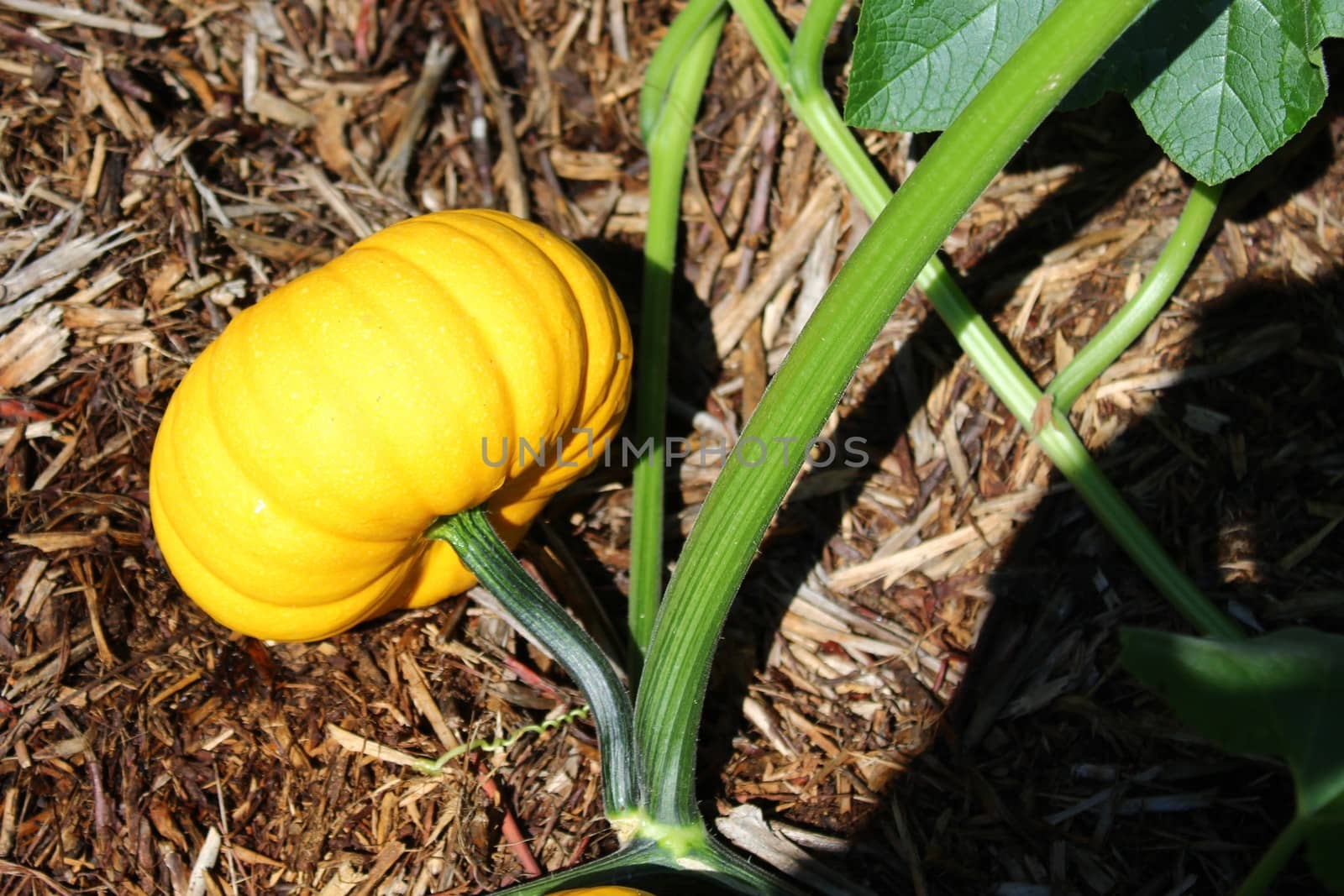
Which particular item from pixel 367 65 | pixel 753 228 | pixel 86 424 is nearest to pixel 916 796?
pixel 753 228

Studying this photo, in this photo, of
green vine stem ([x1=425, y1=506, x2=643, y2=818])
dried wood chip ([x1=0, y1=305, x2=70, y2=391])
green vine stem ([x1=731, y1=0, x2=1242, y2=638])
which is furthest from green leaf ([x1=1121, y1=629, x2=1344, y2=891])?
dried wood chip ([x1=0, y1=305, x2=70, y2=391])

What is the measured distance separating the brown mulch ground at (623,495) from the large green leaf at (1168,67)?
54 cm

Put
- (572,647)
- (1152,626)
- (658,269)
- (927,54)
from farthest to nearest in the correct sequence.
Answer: (658,269) < (1152,626) < (927,54) < (572,647)

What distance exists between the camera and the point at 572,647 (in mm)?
1972

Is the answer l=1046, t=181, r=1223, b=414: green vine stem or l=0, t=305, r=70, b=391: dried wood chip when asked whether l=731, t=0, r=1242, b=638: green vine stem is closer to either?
l=1046, t=181, r=1223, b=414: green vine stem

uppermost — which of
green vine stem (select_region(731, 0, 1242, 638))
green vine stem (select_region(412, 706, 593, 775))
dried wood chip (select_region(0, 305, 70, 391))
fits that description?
green vine stem (select_region(731, 0, 1242, 638))

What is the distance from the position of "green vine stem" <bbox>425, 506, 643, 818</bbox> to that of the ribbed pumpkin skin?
0.10 meters

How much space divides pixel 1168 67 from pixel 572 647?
151 cm

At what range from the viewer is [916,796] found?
220cm

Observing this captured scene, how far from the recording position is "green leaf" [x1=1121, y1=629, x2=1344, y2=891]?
1349mm

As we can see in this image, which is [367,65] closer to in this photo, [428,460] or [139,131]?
[139,131]

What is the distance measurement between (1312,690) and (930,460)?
1.18 meters

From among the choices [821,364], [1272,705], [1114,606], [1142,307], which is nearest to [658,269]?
[821,364]

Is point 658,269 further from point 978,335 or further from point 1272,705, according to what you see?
point 1272,705
